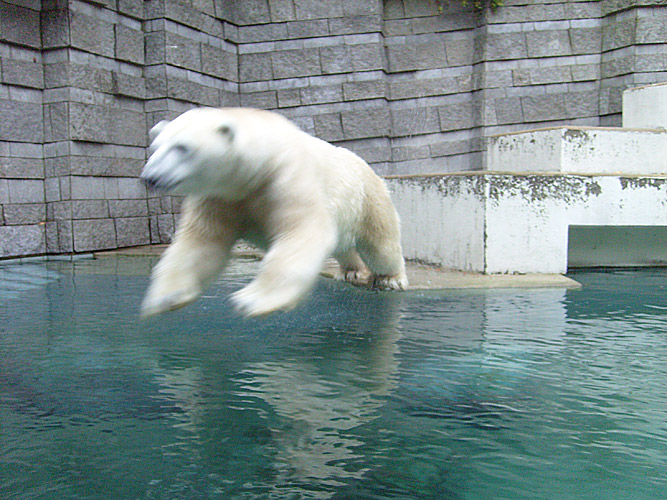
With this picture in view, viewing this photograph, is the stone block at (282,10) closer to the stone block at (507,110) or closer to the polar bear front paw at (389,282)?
the stone block at (507,110)

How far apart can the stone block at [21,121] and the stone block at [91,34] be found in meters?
0.86

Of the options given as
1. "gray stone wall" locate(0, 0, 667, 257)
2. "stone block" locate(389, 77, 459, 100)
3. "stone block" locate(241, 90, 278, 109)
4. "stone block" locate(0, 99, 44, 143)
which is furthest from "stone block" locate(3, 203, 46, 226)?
"stone block" locate(389, 77, 459, 100)

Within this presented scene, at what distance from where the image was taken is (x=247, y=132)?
7.97 ft

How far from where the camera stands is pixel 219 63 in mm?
9078

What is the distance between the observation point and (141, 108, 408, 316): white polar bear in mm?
2225

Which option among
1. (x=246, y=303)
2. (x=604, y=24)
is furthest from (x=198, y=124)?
(x=604, y=24)

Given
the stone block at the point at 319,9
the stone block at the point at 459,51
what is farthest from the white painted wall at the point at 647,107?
the stone block at the point at 319,9

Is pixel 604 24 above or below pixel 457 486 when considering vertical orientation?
above

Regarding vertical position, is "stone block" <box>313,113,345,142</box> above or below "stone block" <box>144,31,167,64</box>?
below

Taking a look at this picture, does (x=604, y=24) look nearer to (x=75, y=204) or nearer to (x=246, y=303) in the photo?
(x=75, y=204)

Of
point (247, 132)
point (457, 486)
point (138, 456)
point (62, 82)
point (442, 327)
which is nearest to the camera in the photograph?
point (457, 486)

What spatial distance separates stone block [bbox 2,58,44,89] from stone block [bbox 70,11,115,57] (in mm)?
505

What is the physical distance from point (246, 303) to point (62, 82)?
601 centimetres

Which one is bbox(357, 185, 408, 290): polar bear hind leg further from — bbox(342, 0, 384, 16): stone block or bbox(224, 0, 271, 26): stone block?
bbox(224, 0, 271, 26): stone block
